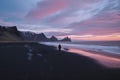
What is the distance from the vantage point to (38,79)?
12.8 m

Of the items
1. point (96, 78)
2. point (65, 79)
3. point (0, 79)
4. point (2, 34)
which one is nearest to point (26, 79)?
point (0, 79)

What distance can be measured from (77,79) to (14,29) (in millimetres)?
187455

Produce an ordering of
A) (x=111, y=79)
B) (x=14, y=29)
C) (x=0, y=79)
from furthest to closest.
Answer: (x=14, y=29)
(x=111, y=79)
(x=0, y=79)

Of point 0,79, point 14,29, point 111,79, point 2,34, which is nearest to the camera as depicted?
point 0,79

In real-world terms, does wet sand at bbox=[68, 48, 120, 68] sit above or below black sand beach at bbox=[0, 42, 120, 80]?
below

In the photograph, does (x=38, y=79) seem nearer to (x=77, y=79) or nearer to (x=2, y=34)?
(x=77, y=79)

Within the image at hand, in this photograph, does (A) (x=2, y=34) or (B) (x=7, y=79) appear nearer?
(B) (x=7, y=79)

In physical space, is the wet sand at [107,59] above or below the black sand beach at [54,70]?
below

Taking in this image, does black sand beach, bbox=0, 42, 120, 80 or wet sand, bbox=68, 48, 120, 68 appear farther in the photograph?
wet sand, bbox=68, 48, 120, 68

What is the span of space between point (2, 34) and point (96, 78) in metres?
151

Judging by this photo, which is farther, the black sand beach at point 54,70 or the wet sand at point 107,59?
the wet sand at point 107,59

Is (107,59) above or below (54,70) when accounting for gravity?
below

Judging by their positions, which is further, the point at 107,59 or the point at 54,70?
the point at 107,59

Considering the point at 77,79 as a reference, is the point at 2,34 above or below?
above
